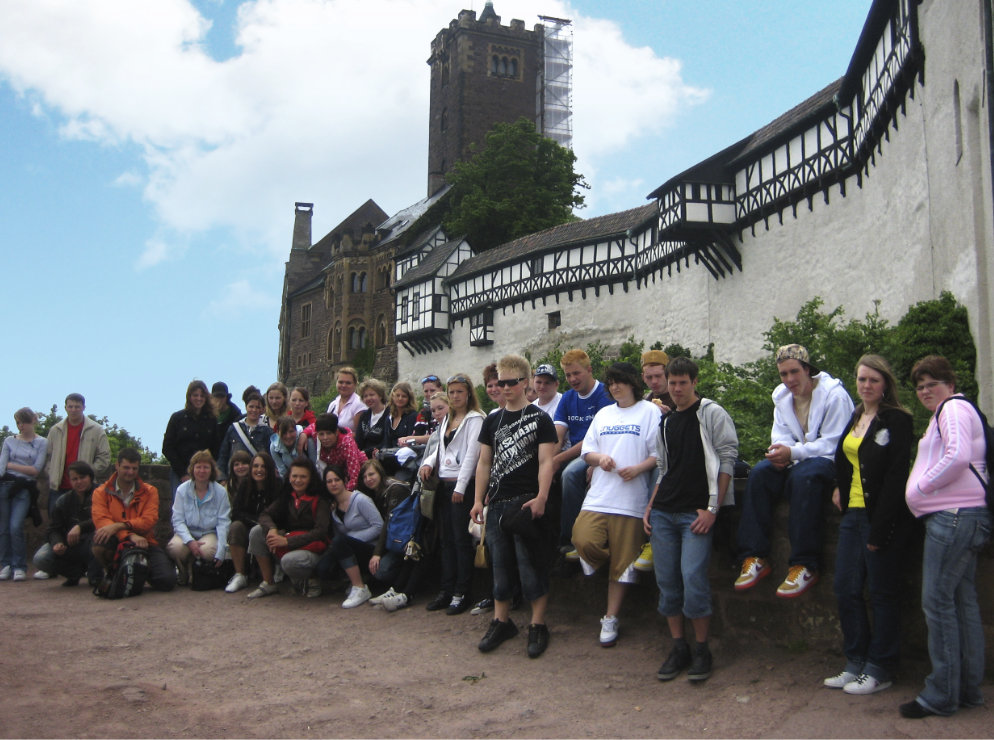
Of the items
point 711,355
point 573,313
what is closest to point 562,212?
point 573,313

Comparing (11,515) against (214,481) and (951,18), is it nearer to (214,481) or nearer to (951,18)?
(214,481)

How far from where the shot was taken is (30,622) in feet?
22.0

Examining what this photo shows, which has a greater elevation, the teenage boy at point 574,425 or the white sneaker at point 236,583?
the teenage boy at point 574,425

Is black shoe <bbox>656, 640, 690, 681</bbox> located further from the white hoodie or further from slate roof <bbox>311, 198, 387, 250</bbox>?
slate roof <bbox>311, 198, 387, 250</bbox>

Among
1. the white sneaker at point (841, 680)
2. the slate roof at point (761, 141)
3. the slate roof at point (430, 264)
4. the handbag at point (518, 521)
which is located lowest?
the white sneaker at point (841, 680)

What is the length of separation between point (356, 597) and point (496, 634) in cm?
179

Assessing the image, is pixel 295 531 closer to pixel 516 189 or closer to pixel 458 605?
pixel 458 605

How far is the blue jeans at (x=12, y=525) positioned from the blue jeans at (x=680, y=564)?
665 cm

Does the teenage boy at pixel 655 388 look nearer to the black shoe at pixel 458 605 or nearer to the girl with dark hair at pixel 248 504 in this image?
the black shoe at pixel 458 605

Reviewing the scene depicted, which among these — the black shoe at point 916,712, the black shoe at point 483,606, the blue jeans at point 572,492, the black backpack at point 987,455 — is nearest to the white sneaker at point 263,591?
the black shoe at point 483,606

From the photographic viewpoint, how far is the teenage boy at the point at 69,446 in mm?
9188

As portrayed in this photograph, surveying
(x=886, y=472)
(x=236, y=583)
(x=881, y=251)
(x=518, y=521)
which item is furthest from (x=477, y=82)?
(x=886, y=472)

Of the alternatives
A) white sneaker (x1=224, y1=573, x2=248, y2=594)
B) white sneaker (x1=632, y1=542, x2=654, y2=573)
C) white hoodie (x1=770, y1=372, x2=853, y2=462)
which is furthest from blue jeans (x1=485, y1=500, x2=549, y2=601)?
white sneaker (x1=224, y1=573, x2=248, y2=594)

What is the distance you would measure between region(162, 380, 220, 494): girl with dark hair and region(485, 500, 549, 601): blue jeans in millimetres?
4059
